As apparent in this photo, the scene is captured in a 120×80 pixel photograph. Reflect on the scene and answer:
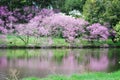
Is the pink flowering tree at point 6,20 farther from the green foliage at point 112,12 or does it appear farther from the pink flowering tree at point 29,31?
the green foliage at point 112,12

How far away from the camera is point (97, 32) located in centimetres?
5700

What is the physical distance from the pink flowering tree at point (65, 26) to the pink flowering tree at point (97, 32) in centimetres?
147

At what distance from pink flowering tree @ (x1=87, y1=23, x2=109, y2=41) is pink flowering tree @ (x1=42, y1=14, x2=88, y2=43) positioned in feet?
4.83

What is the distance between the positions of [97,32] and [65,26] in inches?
212

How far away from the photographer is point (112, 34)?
5806 cm

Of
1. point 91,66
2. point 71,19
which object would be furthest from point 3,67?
point 71,19

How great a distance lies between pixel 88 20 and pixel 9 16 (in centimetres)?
1320

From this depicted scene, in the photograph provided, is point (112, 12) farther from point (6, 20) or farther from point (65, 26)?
point (6, 20)

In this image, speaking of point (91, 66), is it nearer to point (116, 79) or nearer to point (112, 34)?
point (116, 79)

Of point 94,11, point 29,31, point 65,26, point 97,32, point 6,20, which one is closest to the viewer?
point 29,31

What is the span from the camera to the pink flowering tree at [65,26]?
54.9 metres

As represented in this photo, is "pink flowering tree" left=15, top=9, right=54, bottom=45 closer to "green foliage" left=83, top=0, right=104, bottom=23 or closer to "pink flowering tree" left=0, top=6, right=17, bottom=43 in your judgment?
"pink flowering tree" left=0, top=6, right=17, bottom=43

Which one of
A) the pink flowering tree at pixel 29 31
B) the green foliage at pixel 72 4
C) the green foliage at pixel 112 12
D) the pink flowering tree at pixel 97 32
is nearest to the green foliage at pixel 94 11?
the green foliage at pixel 112 12

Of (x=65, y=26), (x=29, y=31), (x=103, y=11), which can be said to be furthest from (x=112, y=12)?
(x=29, y=31)
